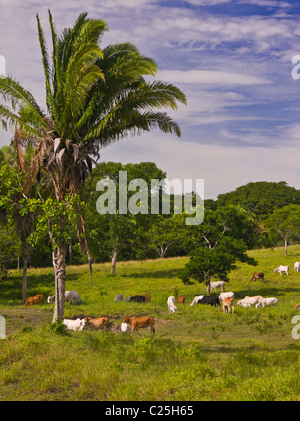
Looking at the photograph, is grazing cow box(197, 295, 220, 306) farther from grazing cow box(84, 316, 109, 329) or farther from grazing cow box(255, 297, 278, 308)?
grazing cow box(84, 316, 109, 329)

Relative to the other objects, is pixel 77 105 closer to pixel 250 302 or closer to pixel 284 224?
pixel 250 302

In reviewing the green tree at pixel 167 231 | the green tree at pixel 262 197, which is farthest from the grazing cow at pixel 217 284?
the green tree at pixel 262 197

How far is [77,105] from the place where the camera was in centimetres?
1599

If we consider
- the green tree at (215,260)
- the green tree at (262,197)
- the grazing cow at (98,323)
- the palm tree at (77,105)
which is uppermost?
the green tree at (262,197)

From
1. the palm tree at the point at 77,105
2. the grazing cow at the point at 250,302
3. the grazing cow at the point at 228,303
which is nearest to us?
the palm tree at the point at 77,105

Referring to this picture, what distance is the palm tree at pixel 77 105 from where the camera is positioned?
1598cm

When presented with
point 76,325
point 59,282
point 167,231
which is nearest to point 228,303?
point 76,325

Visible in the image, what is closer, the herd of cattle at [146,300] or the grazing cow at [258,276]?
the herd of cattle at [146,300]

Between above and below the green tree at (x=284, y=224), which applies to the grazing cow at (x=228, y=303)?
below

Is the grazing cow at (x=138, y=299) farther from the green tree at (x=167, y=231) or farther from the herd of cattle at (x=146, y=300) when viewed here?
the green tree at (x=167, y=231)

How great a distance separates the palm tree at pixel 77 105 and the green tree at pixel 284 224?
4516 centimetres

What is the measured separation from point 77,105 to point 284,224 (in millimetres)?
48089

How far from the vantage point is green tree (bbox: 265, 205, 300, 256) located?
191ft
